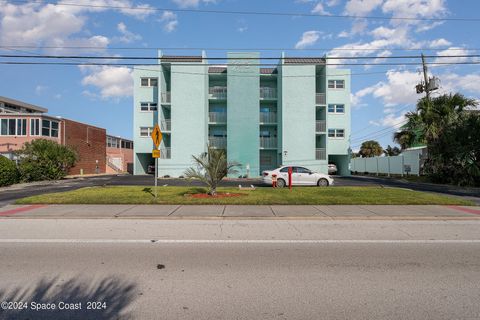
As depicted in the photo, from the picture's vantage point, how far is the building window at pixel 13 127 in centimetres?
3203

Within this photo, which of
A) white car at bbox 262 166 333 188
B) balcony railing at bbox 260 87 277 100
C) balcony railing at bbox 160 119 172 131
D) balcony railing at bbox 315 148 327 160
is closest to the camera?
white car at bbox 262 166 333 188

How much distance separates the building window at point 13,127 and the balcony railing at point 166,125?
51.1 ft

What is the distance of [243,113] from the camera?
30.4 m

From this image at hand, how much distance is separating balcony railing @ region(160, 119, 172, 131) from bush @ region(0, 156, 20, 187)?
509 inches

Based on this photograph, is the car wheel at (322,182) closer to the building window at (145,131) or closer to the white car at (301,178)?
the white car at (301,178)

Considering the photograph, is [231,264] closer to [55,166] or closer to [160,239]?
[160,239]

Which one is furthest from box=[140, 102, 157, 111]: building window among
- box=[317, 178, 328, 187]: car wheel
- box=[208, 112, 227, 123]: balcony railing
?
box=[317, 178, 328, 187]: car wheel

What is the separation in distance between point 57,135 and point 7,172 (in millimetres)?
15838

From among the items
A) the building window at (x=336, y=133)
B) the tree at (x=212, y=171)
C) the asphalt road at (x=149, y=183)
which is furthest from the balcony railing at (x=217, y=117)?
the tree at (x=212, y=171)

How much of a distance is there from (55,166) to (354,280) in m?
27.0

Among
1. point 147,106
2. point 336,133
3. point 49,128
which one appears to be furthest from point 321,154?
point 49,128

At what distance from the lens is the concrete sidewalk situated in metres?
8.98

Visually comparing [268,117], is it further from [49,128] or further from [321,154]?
[49,128]

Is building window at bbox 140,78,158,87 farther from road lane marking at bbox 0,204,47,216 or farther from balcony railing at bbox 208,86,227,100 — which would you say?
road lane marking at bbox 0,204,47,216
